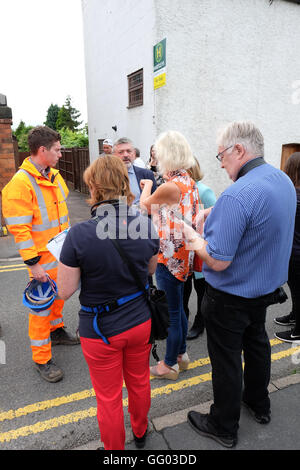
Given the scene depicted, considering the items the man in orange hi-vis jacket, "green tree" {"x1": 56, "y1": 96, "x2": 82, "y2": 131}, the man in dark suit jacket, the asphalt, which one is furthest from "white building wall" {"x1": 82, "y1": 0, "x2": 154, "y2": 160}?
"green tree" {"x1": 56, "y1": 96, "x2": 82, "y2": 131}

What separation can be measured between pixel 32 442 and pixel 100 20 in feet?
41.1

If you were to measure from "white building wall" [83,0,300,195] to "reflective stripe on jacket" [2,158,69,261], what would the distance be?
518 centimetres

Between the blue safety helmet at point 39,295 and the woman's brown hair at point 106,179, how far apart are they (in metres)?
1.37

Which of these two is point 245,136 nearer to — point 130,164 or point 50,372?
point 130,164

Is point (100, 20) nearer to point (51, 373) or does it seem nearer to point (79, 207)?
point (79, 207)

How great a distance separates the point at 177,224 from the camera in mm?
2303

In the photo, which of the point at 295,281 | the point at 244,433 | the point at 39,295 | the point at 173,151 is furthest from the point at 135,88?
the point at 244,433

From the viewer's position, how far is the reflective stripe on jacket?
8.37 feet

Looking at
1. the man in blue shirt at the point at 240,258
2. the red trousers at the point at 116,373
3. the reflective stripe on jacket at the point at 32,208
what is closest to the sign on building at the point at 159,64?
the reflective stripe on jacket at the point at 32,208

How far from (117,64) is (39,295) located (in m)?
9.13

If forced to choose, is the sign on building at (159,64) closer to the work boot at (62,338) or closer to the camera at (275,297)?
the work boot at (62,338)

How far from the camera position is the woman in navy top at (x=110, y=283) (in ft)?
5.28

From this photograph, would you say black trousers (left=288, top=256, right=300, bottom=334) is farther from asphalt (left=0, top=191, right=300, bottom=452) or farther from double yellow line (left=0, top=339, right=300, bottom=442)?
double yellow line (left=0, top=339, right=300, bottom=442)
